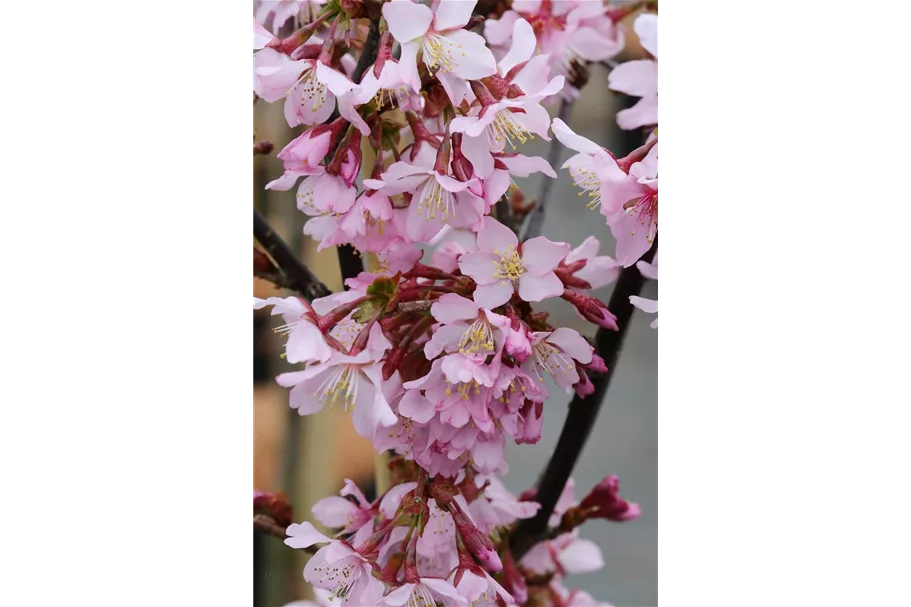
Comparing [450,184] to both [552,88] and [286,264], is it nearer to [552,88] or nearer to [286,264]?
[552,88]

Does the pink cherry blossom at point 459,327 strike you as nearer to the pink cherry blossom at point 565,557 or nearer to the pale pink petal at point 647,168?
the pale pink petal at point 647,168

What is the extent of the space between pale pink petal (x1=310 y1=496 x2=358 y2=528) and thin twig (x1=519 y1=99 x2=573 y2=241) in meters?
0.25

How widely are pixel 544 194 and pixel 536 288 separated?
177 mm

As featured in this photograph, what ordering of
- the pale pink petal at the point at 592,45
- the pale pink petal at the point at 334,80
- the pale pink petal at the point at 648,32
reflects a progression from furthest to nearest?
1. the pale pink petal at the point at 592,45
2. the pale pink petal at the point at 648,32
3. the pale pink petal at the point at 334,80

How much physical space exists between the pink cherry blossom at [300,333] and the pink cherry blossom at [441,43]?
15 cm

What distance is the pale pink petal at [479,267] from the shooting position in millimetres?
569

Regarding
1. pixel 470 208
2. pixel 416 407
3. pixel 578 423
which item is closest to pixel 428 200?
pixel 470 208

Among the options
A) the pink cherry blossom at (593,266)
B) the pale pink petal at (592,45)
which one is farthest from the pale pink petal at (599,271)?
the pale pink petal at (592,45)

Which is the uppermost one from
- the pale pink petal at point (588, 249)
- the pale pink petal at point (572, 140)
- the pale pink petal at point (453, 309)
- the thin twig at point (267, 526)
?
the pale pink petal at point (572, 140)

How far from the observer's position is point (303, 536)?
61 cm

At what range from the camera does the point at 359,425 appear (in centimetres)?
59
